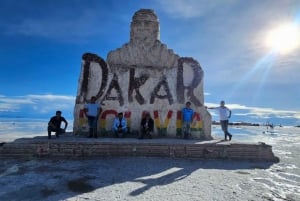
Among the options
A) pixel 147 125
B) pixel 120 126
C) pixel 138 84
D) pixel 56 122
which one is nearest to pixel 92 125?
pixel 120 126

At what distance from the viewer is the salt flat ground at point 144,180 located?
5.84 meters

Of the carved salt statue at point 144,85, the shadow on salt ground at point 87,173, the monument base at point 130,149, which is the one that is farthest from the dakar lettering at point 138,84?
the shadow on salt ground at point 87,173

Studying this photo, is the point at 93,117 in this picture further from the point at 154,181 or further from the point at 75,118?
the point at 154,181

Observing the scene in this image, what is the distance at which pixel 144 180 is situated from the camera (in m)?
6.94

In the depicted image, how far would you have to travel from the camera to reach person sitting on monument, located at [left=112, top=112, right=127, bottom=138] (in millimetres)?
11727

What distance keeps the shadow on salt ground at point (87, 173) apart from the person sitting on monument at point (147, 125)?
2.28 m

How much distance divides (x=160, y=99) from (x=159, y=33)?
3478 millimetres

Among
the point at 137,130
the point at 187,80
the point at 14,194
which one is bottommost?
the point at 14,194

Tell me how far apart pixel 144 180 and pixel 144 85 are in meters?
6.53

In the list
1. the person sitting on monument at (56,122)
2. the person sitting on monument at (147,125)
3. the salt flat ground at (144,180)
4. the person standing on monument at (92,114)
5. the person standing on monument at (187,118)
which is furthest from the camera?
the person standing on monument at (187,118)

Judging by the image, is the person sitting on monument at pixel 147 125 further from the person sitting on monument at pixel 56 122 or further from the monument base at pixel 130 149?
the person sitting on monument at pixel 56 122

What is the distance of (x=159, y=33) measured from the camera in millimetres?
13773

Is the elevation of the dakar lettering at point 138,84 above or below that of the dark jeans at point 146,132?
above

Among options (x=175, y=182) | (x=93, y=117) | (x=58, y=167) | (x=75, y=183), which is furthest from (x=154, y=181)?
(x=93, y=117)
